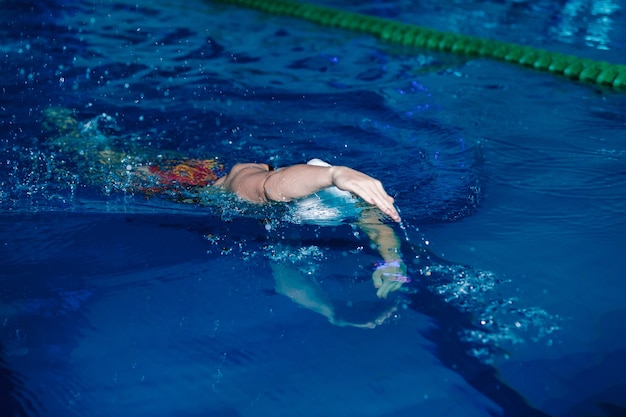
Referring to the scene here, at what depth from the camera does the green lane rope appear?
5.61 m

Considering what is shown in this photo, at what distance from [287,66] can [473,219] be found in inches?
123

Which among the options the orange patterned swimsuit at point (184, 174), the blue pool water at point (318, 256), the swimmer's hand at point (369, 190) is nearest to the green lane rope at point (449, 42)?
the blue pool water at point (318, 256)

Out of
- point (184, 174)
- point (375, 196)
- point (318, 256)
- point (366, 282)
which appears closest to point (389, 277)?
point (366, 282)

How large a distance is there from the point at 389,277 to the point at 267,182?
65 cm

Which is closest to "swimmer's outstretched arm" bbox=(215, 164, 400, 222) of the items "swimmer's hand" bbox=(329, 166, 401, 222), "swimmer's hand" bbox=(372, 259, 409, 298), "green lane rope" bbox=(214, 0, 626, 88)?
"swimmer's hand" bbox=(329, 166, 401, 222)

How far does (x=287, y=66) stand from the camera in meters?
5.97

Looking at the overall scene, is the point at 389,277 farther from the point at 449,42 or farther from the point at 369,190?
the point at 449,42

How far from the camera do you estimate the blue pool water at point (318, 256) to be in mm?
2240

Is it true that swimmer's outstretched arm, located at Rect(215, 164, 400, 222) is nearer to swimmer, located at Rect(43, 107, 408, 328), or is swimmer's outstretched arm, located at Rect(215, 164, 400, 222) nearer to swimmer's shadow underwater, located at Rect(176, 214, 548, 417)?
swimmer, located at Rect(43, 107, 408, 328)

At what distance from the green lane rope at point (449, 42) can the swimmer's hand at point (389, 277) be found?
137 inches

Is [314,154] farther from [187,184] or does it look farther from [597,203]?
[597,203]

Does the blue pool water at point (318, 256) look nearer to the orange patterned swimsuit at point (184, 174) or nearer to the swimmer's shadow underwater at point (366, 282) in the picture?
the swimmer's shadow underwater at point (366, 282)

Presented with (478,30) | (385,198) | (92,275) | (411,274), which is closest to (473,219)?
(411,274)

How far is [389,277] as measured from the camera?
274cm
